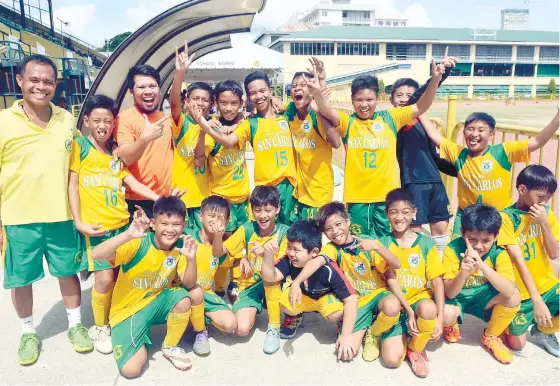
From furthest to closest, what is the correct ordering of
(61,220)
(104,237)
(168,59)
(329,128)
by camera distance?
(168,59) → (329,128) → (104,237) → (61,220)

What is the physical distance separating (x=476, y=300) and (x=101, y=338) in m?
2.78

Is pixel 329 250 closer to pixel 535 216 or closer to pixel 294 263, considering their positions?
pixel 294 263

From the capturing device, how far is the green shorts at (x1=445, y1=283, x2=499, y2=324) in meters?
3.28

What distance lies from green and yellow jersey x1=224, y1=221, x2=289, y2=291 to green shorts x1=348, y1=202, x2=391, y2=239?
0.65 meters

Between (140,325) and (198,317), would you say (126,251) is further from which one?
(198,317)

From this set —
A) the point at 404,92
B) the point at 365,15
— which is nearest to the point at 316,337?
the point at 404,92

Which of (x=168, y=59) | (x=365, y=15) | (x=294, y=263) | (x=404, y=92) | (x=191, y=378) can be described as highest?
(x=365, y=15)

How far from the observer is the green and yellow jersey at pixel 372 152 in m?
3.82

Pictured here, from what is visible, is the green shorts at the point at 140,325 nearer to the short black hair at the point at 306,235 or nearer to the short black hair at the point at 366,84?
the short black hair at the point at 306,235

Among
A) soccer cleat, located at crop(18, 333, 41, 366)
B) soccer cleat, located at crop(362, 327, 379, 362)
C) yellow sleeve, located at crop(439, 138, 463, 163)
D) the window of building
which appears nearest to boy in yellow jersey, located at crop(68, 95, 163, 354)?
soccer cleat, located at crop(18, 333, 41, 366)

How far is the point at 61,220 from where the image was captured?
10.8 ft

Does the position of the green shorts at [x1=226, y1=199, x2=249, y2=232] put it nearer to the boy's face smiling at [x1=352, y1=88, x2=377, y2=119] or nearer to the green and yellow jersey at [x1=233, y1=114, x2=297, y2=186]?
the green and yellow jersey at [x1=233, y1=114, x2=297, y2=186]

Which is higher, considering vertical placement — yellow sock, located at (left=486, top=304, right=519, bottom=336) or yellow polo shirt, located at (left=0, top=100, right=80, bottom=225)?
yellow polo shirt, located at (left=0, top=100, right=80, bottom=225)

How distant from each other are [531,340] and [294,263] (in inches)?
73.5
